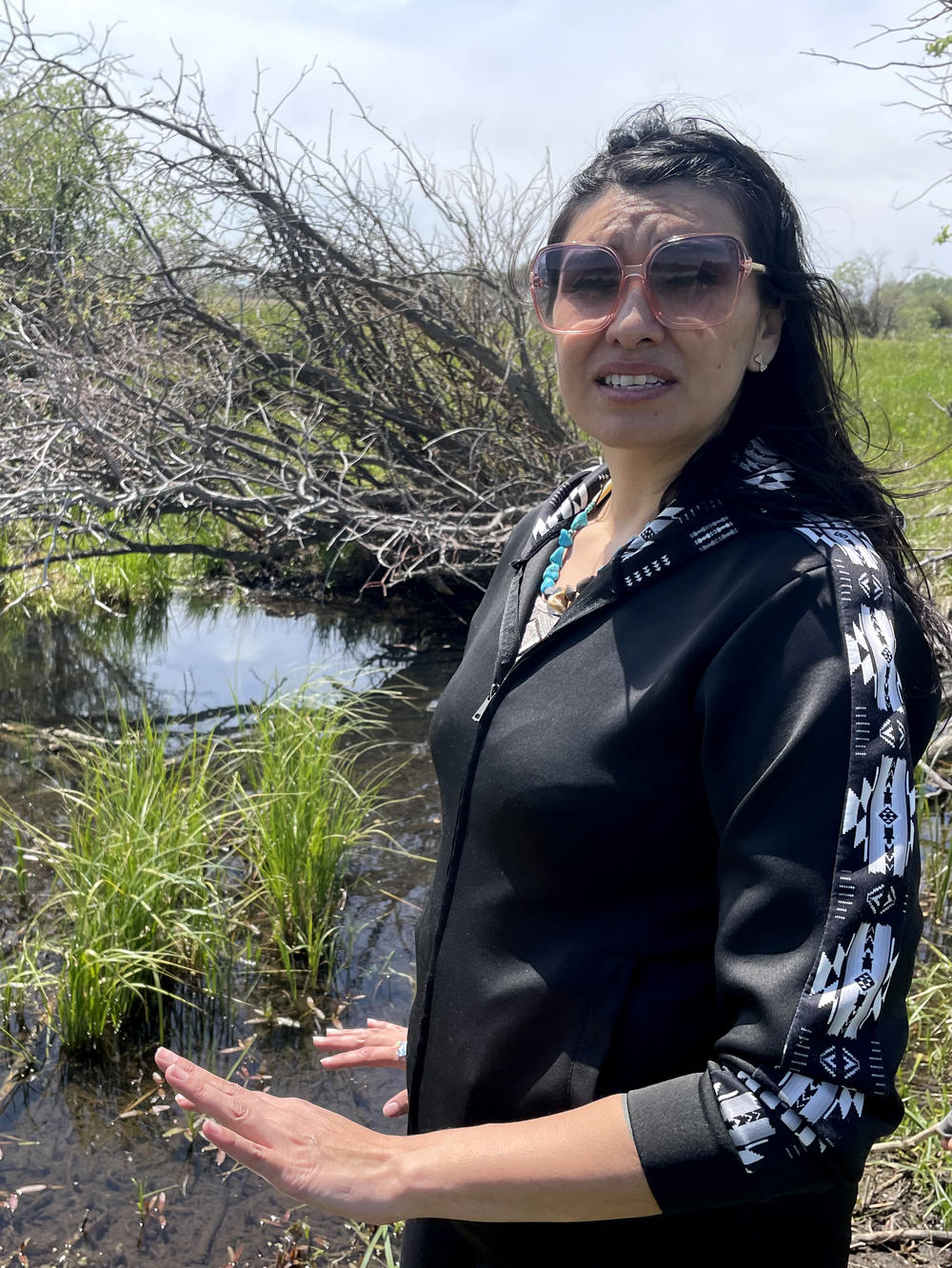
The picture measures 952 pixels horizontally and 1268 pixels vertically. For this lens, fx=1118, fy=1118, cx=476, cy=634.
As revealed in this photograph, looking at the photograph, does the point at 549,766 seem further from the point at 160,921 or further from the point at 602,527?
the point at 160,921

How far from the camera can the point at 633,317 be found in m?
1.37

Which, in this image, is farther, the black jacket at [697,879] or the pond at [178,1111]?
the pond at [178,1111]

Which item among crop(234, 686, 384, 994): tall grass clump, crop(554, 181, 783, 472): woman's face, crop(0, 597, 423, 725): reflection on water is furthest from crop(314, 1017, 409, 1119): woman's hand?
crop(0, 597, 423, 725): reflection on water

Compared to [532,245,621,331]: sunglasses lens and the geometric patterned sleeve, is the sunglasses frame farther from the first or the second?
the geometric patterned sleeve

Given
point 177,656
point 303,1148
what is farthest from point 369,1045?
point 177,656

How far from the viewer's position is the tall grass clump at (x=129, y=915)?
3.60 meters

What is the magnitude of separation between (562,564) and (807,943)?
0.76 metres

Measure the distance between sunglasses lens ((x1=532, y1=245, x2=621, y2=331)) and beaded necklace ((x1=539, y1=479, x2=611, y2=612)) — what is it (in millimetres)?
297

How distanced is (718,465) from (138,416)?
6405 mm

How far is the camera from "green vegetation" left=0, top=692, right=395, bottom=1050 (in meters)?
3.64

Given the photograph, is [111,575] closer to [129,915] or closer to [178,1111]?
[129,915]

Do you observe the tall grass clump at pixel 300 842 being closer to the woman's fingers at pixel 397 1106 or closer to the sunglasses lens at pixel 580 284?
the woman's fingers at pixel 397 1106

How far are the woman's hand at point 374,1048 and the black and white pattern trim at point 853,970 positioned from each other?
31.4 inches

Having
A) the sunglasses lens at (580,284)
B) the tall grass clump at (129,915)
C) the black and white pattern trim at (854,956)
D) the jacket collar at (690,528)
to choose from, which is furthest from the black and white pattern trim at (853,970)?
the tall grass clump at (129,915)
